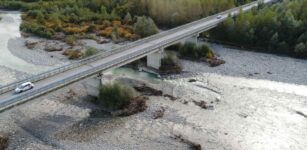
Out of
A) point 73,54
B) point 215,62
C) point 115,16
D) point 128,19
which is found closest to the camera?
point 215,62

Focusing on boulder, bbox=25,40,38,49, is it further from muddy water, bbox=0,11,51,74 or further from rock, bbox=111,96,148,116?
rock, bbox=111,96,148,116

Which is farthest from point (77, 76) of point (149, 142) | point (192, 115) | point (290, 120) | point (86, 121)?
point (290, 120)

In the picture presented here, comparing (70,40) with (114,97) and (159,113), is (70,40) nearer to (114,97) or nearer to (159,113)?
(114,97)

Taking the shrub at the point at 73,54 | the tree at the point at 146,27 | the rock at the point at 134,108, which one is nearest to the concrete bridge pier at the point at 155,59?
the rock at the point at 134,108

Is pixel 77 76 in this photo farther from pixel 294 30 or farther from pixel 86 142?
pixel 294 30

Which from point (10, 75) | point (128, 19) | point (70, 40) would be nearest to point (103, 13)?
point (128, 19)

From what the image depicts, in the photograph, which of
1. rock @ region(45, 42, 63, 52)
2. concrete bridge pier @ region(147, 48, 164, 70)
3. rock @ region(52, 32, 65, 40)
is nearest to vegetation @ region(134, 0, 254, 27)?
rock @ region(52, 32, 65, 40)
